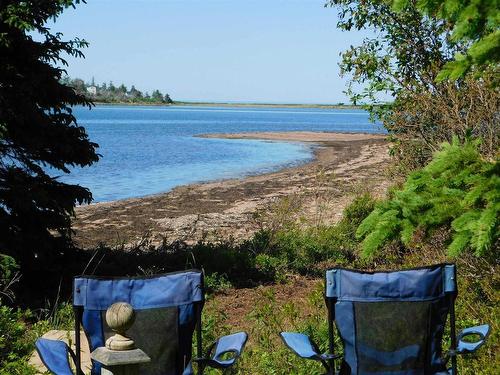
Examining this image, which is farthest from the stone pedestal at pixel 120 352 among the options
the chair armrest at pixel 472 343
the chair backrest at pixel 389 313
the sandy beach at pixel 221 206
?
the sandy beach at pixel 221 206

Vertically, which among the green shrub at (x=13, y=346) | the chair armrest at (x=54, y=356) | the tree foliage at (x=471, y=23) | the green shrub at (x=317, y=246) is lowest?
the green shrub at (x=317, y=246)

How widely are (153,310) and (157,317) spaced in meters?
0.05

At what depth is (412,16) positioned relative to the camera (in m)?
10.3

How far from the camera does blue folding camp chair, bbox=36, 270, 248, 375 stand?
13.5 feet

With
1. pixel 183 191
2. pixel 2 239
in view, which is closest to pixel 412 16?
pixel 2 239

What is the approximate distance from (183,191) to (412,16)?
14.8 m

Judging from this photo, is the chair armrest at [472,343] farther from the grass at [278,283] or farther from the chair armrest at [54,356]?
the chair armrest at [54,356]

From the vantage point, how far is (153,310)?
4164mm

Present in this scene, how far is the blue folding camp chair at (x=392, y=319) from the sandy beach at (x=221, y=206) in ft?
21.5

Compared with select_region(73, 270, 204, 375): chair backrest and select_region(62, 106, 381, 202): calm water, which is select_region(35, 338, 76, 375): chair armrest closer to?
select_region(73, 270, 204, 375): chair backrest

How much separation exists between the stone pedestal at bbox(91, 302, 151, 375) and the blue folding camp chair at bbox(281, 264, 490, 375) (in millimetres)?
1142

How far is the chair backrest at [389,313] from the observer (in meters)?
4.11

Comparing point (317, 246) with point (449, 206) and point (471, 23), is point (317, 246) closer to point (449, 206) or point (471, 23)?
point (449, 206)

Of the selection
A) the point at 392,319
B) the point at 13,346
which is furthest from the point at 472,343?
the point at 13,346
